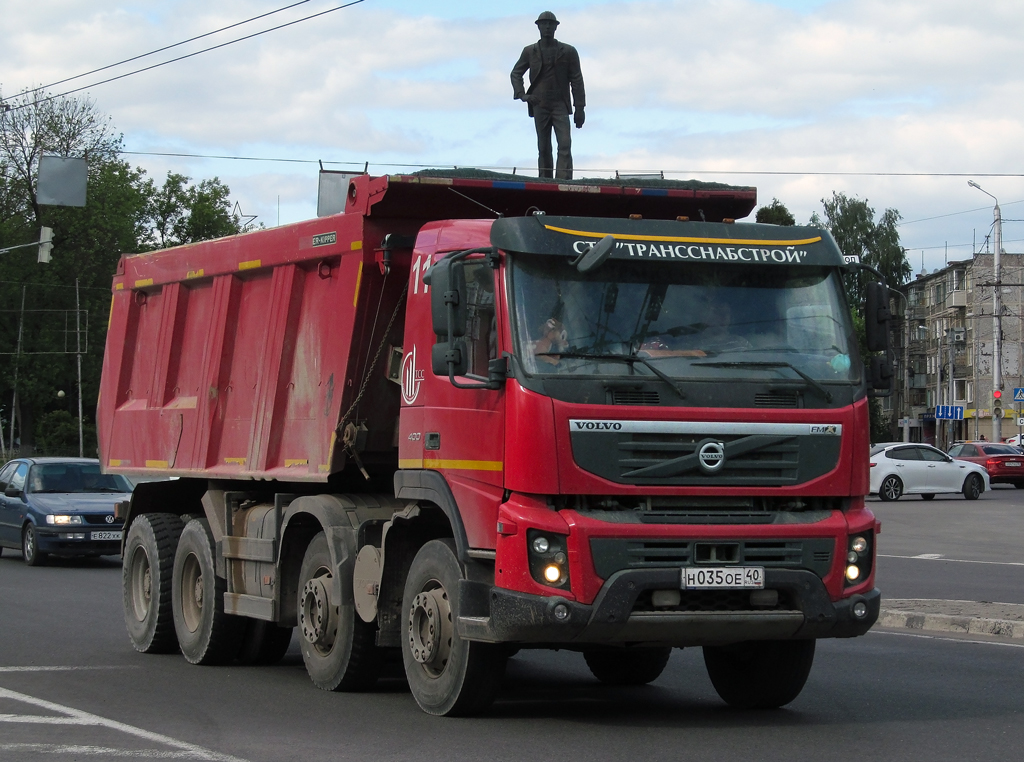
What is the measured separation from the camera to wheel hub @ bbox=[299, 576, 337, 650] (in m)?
9.75

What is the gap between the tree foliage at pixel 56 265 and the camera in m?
70.1

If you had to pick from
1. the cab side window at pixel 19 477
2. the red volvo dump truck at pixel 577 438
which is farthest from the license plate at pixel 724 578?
the cab side window at pixel 19 477

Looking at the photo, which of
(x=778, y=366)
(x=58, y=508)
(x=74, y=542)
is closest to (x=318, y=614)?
(x=778, y=366)

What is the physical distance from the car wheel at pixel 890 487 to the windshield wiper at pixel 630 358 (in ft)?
106

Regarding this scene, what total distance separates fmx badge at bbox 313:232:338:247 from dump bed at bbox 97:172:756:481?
0.7 inches

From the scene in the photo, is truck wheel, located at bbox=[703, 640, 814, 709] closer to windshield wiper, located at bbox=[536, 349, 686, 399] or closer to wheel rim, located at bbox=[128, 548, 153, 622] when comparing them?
windshield wiper, located at bbox=[536, 349, 686, 399]

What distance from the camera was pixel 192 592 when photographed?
12.2m

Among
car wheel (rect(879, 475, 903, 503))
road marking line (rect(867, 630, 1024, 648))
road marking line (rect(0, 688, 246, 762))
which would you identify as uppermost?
car wheel (rect(879, 475, 903, 503))

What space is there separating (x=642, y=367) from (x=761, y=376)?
0.68 metres

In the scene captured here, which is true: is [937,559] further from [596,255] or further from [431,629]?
[596,255]

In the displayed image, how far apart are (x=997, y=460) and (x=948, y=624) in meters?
38.6

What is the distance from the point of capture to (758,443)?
7.90m

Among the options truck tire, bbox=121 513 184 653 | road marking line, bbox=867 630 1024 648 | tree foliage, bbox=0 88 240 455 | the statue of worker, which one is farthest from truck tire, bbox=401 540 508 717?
tree foliage, bbox=0 88 240 455

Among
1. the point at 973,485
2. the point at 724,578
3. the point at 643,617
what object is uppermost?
the point at 973,485
